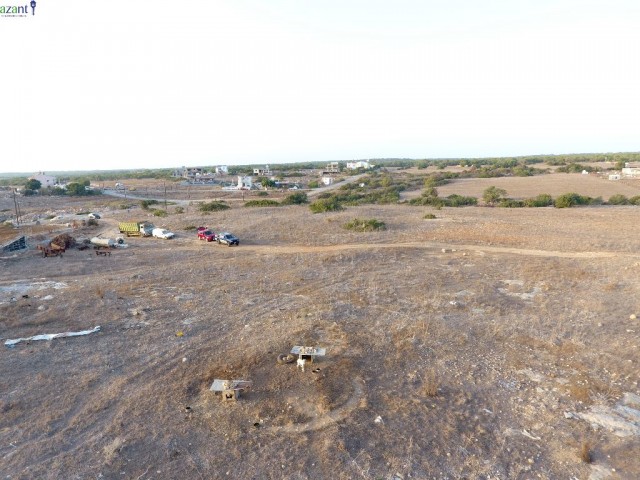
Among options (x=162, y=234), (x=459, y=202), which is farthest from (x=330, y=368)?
(x=459, y=202)

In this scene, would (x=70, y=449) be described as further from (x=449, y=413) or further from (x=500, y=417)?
(x=500, y=417)

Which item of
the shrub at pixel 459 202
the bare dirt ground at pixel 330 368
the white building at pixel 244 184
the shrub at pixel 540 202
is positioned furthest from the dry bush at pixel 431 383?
the white building at pixel 244 184

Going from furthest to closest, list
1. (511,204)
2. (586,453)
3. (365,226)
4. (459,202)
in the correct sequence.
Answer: (459,202)
(511,204)
(365,226)
(586,453)

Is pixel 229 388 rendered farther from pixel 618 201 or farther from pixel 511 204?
pixel 618 201

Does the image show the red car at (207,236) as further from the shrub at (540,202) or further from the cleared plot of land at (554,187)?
the cleared plot of land at (554,187)

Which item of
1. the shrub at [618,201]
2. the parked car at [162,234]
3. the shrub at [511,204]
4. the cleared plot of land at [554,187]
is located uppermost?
the cleared plot of land at [554,187]
